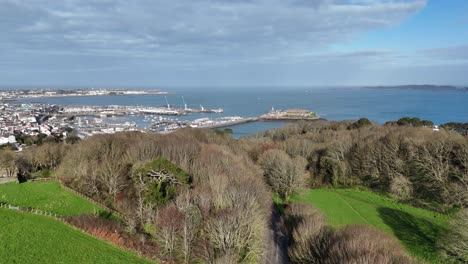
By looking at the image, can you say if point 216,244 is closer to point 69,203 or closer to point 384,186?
point 69,203

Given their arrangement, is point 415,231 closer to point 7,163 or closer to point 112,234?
point 112,234

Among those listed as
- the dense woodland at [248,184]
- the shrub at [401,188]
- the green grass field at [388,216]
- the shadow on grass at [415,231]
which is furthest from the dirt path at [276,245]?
the shrub at [401,188]

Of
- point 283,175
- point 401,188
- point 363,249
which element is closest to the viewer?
point 363,249

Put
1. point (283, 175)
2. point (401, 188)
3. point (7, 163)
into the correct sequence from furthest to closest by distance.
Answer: point (7, 163)
point (283, 175)
point (401, 188)

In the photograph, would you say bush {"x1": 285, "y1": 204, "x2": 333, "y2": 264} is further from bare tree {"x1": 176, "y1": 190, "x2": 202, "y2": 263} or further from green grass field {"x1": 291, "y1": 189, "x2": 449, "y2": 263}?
green grass field {"x1": 291, "y1": 189, "x2": 449, "y2": 263}

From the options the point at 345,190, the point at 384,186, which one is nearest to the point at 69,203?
the point at 345,190

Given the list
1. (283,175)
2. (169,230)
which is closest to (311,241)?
(169,230)
